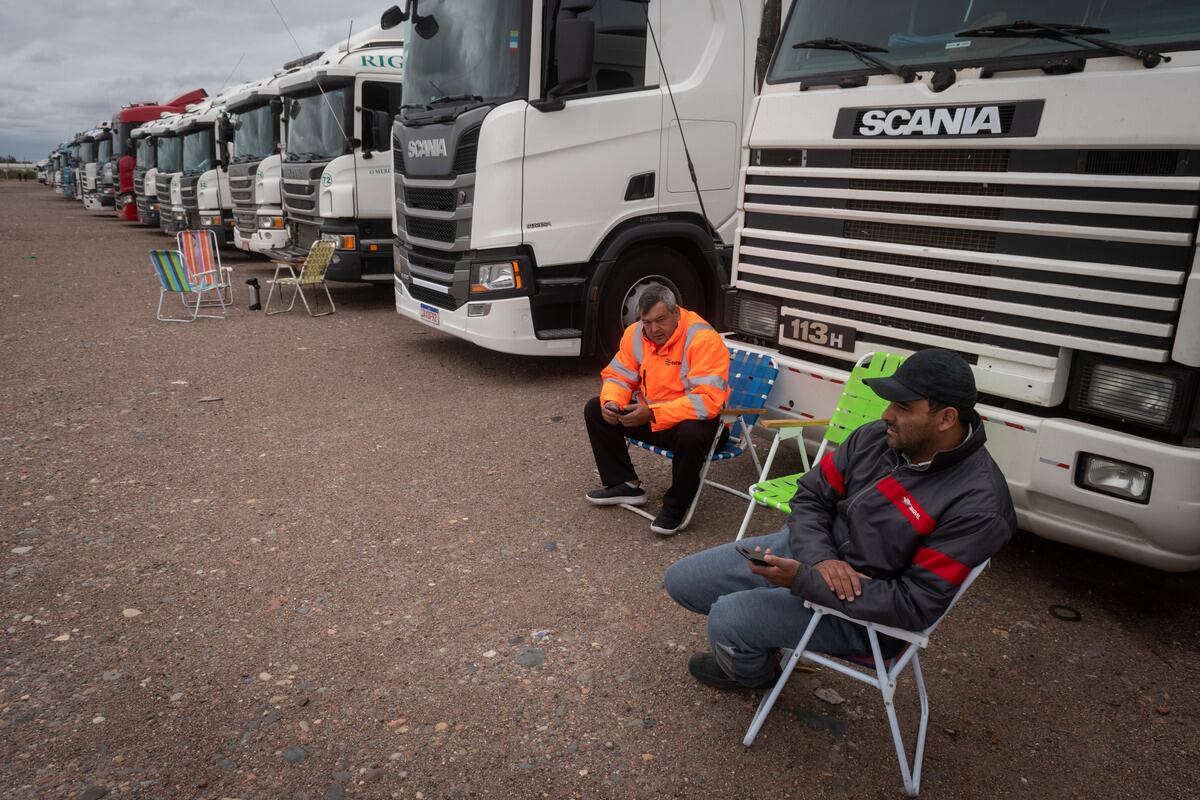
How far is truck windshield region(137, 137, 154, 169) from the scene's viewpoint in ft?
75.4

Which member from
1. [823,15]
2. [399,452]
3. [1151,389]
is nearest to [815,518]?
[1151,389]

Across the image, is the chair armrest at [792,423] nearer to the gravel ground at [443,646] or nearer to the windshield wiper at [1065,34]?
the gravel ground at [443,646]

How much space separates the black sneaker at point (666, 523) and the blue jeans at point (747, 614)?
1.21 meters

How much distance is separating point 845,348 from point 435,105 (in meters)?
4.40

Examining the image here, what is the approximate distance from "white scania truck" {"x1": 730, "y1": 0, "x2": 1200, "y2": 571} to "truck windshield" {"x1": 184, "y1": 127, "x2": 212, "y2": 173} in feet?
55.8

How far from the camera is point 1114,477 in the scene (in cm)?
326

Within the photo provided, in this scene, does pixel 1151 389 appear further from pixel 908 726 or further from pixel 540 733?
pixel 540 733

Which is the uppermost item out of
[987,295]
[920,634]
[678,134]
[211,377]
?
[678,134]

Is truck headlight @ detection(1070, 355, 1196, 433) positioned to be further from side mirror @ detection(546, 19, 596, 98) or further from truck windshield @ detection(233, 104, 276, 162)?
truck windshield @ detection(233, 104, 276, 162)

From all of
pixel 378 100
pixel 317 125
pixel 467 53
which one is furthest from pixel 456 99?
pixel 317 125

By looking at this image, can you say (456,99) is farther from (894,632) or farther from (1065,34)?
(894,632)

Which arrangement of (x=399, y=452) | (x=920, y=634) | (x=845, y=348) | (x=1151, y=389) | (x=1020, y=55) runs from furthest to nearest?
(x=399, y=452) → (x=845, y=348) → (x=1020, y=55) → (x=1151, y=389) → (x=920, y=634)

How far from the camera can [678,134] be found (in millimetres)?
7008

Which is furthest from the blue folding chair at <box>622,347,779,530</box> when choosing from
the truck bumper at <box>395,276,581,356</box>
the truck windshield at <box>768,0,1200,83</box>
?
the truck bumper at <box>395,276,581,356</box>
